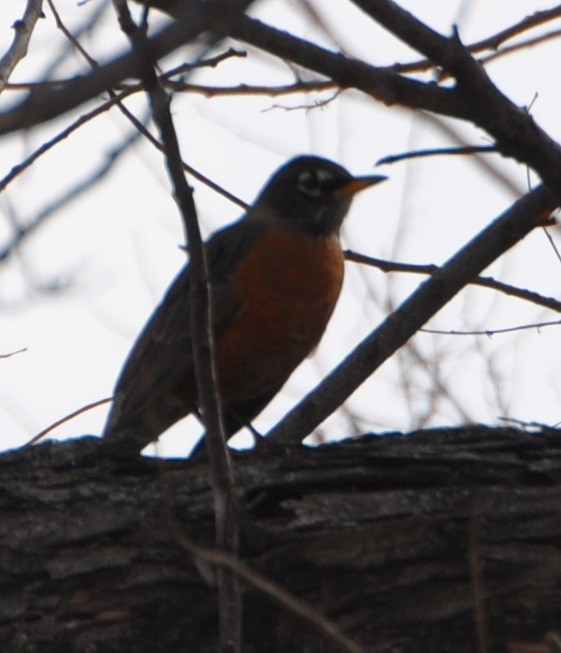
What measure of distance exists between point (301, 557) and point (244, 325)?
7.29 feet

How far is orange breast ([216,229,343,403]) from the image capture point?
18.5 feet

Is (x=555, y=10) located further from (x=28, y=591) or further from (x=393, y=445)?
Result: (x=28, y=591)

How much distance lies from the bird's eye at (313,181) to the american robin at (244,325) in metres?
0.43

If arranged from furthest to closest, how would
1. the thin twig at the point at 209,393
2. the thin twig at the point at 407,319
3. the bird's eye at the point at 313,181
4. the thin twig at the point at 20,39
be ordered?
1. the bird's eye at the point at 313,181
2. the thin twig at the point at 407,319
3. the thin twig at the point at 20,39
4. the thin twig at the point at 209,393

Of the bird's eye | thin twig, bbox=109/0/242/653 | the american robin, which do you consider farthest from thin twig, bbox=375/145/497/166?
the bird's eye

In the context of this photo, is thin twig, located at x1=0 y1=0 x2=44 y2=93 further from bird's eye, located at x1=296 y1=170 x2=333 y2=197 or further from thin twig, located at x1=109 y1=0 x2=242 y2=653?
bird's eye, located at x1=296 y1=170 x2=333 y2=197

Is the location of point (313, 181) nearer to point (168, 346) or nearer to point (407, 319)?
point (168, 346)

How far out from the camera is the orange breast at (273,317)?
5648 millimetres

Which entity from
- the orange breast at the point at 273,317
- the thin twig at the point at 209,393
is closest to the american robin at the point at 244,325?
the orange breast at the point at 273,317

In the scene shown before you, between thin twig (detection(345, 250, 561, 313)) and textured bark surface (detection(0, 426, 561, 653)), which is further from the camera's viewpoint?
thin twig (detection(345, 250, 561, 313))

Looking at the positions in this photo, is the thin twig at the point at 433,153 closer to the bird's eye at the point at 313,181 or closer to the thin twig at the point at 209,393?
the thin twig at the point at 209,393

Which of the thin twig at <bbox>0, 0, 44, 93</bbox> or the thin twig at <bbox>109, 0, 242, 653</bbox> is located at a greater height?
the thin twig at <bbox>0, 0, 44, 93</bbox>

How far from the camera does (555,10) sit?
3730 mm

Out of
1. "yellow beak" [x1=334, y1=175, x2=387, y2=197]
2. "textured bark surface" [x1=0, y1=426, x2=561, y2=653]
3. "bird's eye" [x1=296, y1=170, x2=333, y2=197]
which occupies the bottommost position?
"textured bark surface" [x1=0, y1=426, x2=561, y2=653]
